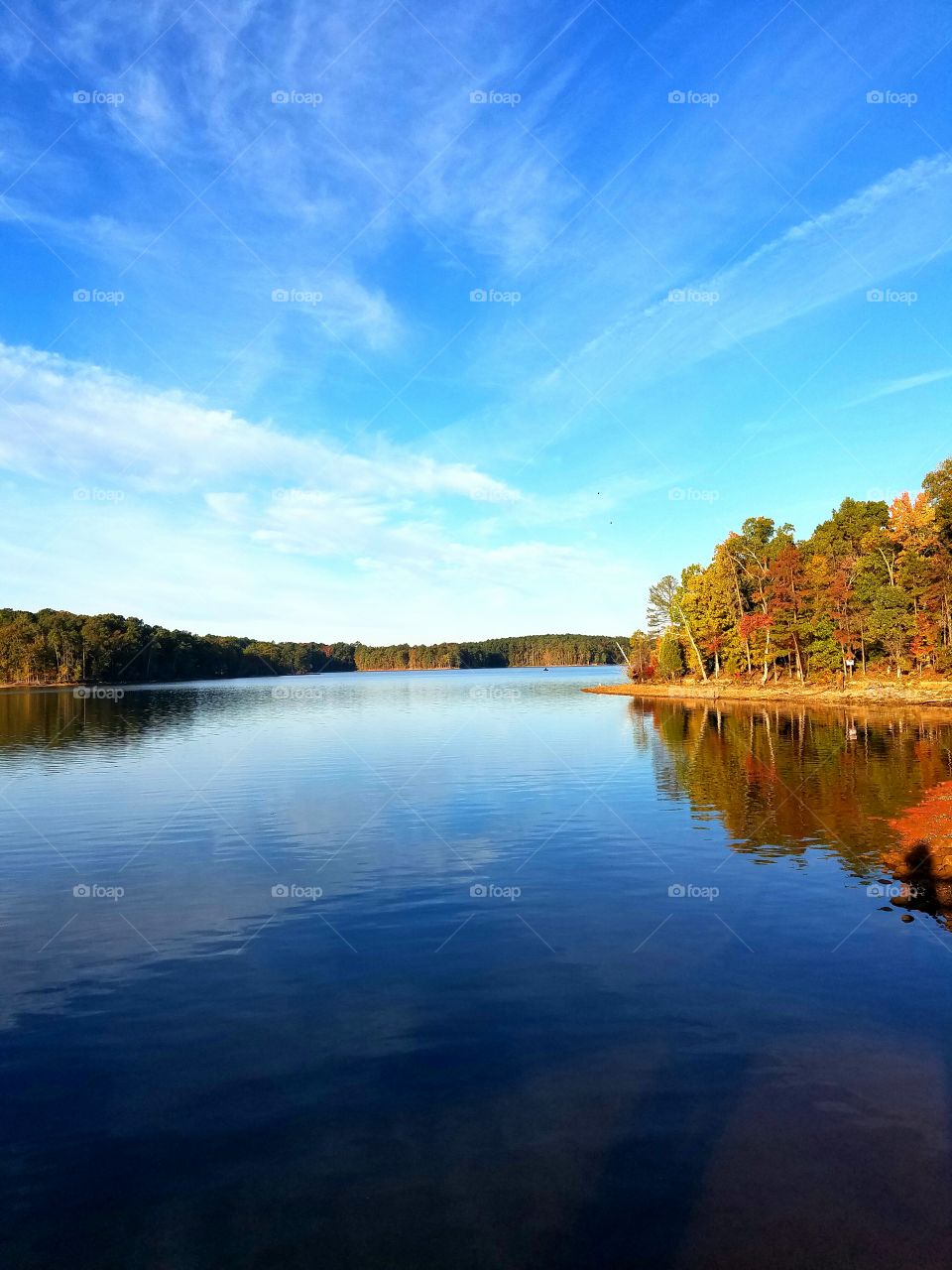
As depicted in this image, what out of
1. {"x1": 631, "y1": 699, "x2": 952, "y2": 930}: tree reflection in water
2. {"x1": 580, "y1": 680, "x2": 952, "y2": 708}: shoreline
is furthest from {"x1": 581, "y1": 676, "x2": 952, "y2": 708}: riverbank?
{"x1": 631, "y1": 699, "x2": 952, "y2": 930}: tree reflection in water

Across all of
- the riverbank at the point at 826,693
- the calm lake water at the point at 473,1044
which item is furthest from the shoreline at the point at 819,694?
the calm lake water at the point at 473,1044

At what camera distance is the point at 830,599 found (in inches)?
3723

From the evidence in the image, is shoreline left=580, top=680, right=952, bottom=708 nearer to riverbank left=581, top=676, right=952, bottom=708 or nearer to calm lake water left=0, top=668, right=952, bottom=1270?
riverbank left=581, top=676, right=952, bottom=708

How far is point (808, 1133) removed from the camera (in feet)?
32.0

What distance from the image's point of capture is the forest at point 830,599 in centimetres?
8569

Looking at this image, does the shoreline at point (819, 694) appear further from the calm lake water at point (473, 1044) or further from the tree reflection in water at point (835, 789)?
the calm lake water at point (473, 1044)

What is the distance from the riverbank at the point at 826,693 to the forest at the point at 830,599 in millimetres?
3727

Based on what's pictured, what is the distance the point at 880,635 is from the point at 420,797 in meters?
77.1

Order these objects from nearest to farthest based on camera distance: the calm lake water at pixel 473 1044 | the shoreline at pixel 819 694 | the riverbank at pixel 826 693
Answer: the calm lake water at pixel 473 1044, the shoreline at pixel 819 694, the riverbank at pixel 826 693

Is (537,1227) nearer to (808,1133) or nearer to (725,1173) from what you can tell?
(725,1173)

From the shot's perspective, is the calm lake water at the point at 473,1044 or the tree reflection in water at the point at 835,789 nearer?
the calm lake water at the point at 473,1044

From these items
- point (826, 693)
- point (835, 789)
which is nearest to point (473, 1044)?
point (835, 789)

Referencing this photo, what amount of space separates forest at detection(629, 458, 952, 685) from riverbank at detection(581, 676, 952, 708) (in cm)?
373

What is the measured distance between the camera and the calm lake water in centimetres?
833
